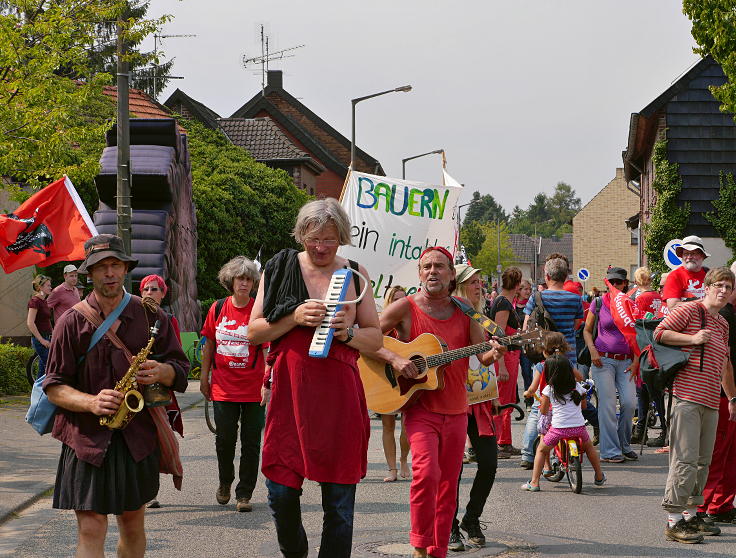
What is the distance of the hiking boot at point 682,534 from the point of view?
7.25 metres

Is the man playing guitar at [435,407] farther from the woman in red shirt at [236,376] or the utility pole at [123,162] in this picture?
the utility pole at [123,162]

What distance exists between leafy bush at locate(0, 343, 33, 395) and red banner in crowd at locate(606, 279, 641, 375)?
947cm

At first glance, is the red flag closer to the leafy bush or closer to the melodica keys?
the leafy bush

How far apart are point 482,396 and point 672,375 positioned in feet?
4.16

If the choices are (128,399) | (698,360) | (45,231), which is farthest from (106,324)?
(45,231)

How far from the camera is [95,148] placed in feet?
87.6

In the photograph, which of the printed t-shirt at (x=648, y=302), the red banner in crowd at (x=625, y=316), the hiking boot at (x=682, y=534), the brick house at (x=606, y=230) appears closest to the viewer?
the hiking boot at (x=682, y=534)

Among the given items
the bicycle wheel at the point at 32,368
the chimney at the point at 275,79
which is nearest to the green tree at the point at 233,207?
the bicycle wheel at the point at 32,368

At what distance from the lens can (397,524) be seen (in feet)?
25.7

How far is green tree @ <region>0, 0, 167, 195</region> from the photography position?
16234mm

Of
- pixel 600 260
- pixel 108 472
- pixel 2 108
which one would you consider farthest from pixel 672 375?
pixel 600 260

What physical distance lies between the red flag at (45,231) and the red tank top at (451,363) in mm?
6355

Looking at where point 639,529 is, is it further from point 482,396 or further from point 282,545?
point 282,545

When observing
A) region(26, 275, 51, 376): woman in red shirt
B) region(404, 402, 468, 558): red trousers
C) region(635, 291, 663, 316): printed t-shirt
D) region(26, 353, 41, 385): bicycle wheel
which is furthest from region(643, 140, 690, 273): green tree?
region(404, 402, 468, 558): red trousers
